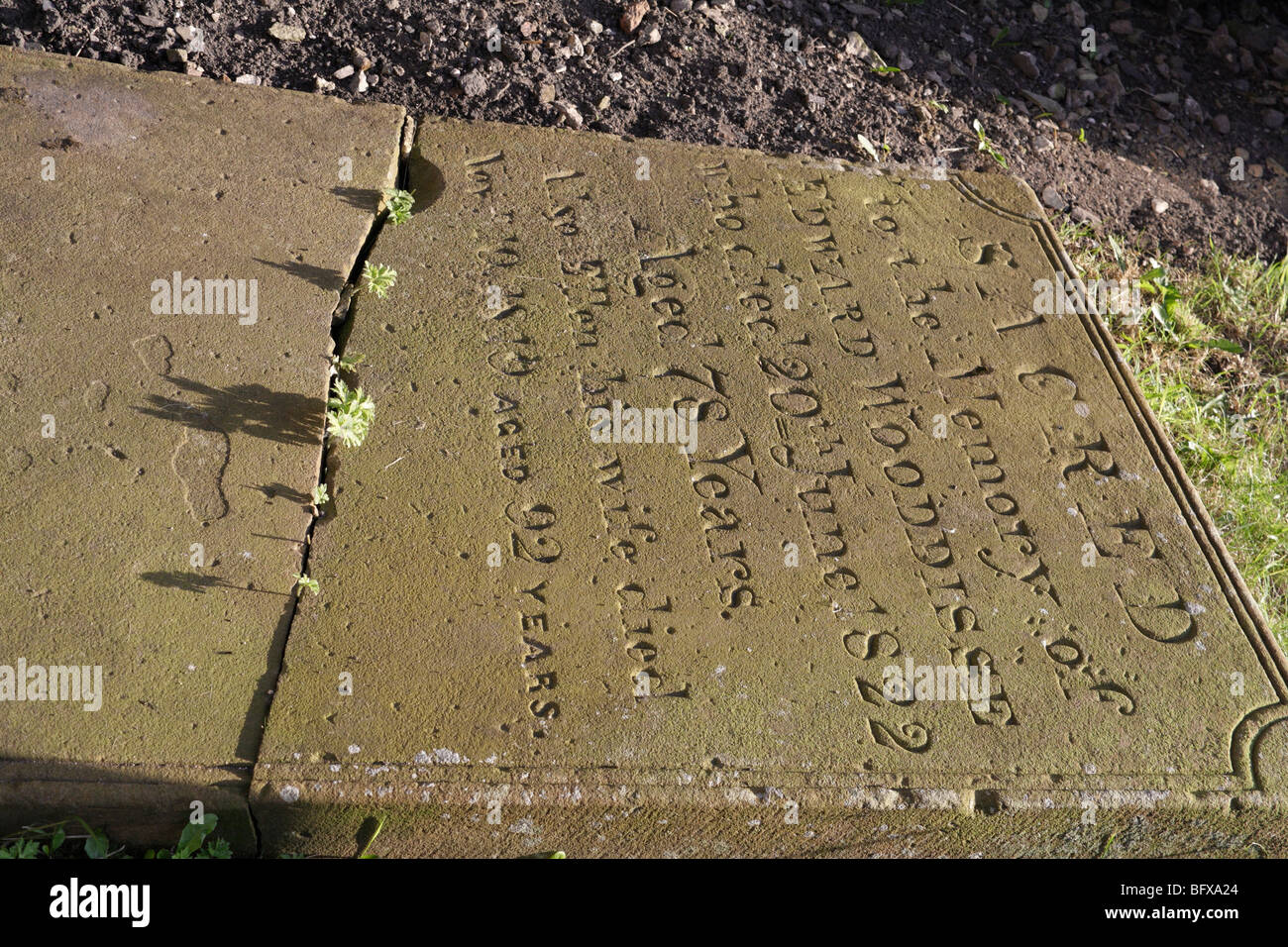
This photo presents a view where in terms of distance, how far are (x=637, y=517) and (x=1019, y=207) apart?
6.76ft

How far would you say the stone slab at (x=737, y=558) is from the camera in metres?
2.37

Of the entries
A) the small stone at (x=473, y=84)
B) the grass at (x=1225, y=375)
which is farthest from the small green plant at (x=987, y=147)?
the small stone at (x=473, y=84)

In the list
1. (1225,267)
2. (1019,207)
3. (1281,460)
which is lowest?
(1281,460)

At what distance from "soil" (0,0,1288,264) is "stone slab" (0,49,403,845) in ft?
2.07

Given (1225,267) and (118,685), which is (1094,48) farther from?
(118,685)

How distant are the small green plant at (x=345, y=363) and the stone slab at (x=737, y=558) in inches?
2.9

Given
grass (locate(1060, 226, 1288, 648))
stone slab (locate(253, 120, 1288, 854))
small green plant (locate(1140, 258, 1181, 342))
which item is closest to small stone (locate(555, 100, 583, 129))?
stone slab (locate(253, 120, 1288, 854))

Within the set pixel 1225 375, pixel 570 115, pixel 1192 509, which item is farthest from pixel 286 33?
pixel 1225 375

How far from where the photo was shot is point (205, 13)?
13.2 feet

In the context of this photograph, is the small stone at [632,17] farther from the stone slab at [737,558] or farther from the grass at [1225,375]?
the grass at [1225,375]

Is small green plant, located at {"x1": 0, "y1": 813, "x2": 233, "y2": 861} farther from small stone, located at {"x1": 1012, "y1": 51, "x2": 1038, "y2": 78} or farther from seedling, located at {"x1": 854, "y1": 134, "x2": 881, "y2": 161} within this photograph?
small stone, located at {"x1": 1012, "y1": 51, "x2": 1038, "y2": 78}

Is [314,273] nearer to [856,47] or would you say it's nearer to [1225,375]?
[856,47]

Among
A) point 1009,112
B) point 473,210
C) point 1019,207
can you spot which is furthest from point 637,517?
point 1009,112

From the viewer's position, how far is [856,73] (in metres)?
4.71
